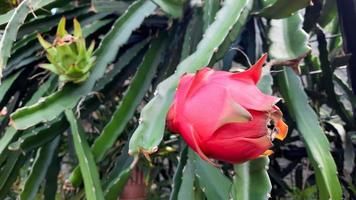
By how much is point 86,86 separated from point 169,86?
0.80ft

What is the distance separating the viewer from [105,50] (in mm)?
842

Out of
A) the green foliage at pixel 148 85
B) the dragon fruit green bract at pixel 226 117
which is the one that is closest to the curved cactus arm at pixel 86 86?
A: the green foliage at pixel 148 85

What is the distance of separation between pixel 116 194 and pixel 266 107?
0.93ft

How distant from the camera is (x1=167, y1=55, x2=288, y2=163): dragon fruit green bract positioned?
50 centimetres

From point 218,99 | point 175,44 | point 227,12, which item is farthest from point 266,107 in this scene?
point 175,44

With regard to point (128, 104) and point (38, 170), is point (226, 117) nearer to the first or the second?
point (128, 104)

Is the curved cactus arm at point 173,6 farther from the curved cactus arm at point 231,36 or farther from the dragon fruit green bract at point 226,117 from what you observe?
the dragon fruit green bract at point 226,117

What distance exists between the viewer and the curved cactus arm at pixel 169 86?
21.2 inches

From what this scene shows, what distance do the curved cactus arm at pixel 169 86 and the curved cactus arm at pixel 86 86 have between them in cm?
20

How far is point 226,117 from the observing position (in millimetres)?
501

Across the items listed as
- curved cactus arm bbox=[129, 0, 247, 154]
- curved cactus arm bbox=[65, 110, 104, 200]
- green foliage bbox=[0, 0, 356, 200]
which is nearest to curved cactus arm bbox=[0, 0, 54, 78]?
green foliage bbox=[0, 0, 356, 200]

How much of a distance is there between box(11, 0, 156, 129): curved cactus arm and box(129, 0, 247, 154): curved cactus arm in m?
0.20

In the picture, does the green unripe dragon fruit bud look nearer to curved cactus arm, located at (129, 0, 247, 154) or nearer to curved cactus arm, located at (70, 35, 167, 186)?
curved cactus arm, located at (70, 35, 167, 186)

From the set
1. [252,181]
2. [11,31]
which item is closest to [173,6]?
[11,31]
